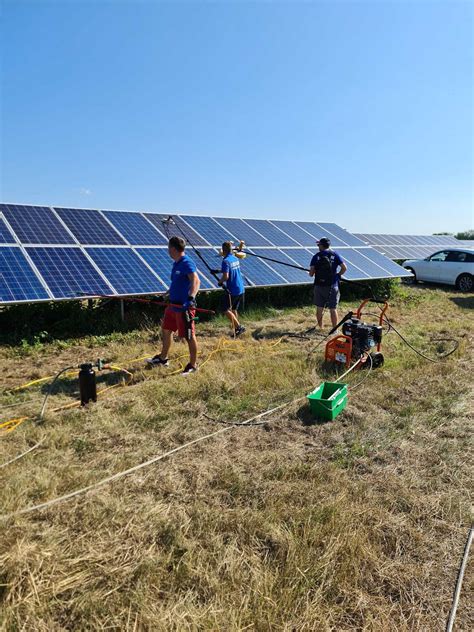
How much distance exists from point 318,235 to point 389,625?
41.6 ft

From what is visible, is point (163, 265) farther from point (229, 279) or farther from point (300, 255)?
point (300, 255)

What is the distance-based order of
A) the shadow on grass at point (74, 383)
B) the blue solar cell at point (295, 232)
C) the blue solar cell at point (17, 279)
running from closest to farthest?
the shadow on grass at point (74, 383), the blue solar cell at point (17, 279), the blue solar cell at point (295, 232)

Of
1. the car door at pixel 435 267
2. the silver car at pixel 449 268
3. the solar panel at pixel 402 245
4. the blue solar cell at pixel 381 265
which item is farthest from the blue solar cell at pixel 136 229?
the solar panel at pixel 402 245

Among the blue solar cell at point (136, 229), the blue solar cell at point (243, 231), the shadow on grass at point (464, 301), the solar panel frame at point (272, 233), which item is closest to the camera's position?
the blue solar cell at point (136, 229)

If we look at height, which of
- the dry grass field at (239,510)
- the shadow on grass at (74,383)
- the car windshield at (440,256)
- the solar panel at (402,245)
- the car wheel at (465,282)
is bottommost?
the dry grass field at (239,510)

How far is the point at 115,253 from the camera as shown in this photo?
850 cm

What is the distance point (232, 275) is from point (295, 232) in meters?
6.69

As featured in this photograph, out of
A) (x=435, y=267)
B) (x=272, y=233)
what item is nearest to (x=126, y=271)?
(x=272, y=233)

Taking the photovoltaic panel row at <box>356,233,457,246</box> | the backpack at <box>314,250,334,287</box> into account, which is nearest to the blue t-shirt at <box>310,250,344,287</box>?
the backpack at <box>314,250,334,287</box>

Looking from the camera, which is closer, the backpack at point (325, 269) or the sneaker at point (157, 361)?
the sneaker at point (157, 361)

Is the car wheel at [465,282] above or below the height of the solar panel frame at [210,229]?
below

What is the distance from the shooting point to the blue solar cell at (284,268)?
1017 centimetres

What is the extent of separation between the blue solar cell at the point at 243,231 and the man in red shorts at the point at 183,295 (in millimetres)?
5814

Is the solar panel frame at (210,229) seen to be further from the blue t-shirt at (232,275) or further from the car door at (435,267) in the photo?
the car door at (435,267)
